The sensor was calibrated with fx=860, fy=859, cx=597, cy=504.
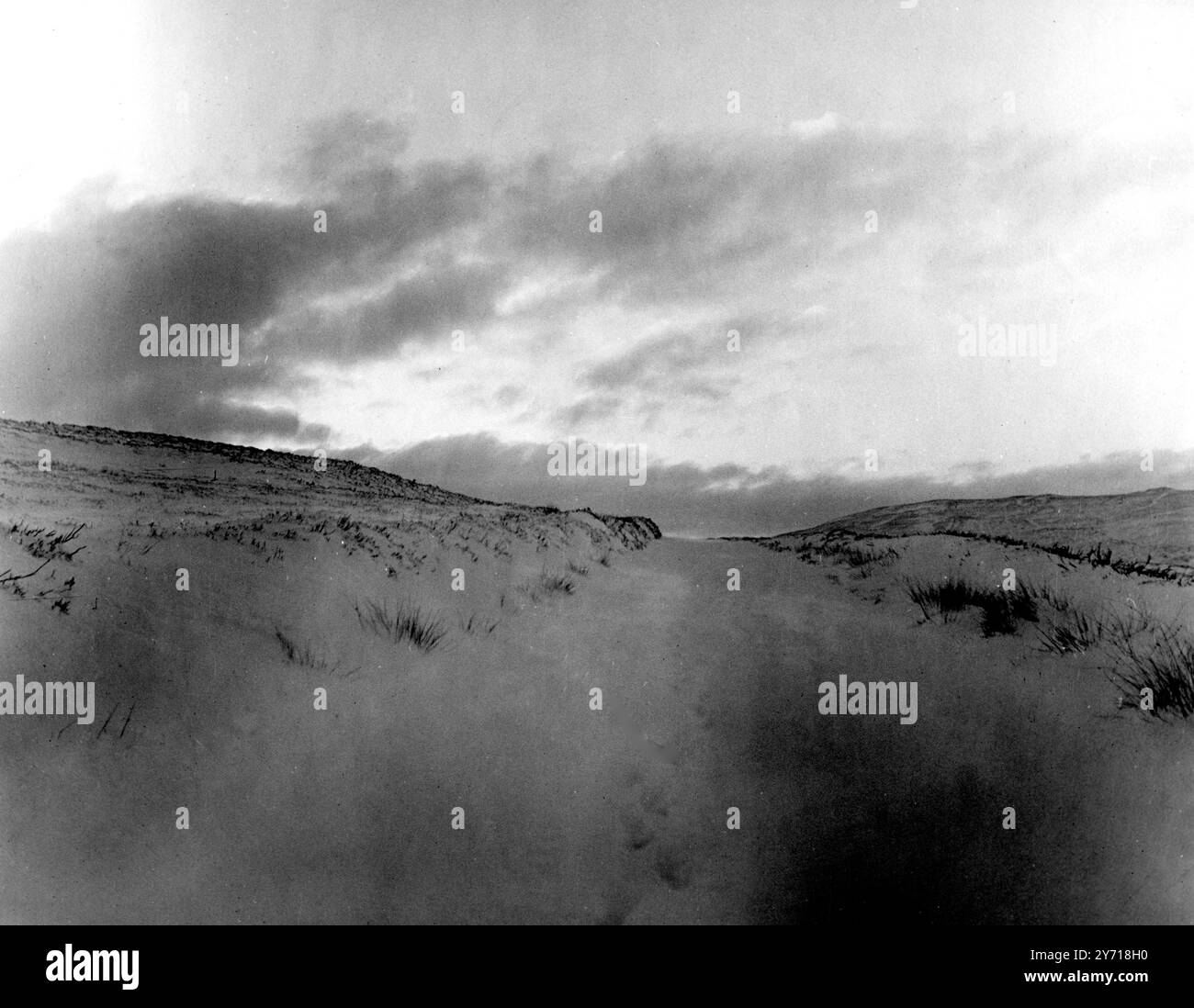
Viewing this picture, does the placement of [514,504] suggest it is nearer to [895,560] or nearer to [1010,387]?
[895,560]

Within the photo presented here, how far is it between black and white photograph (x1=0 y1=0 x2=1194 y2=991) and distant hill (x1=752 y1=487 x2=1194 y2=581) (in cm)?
2

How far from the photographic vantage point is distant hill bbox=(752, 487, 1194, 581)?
3.34 meters

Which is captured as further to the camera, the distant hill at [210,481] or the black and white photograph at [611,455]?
the distant hill at [210,481]

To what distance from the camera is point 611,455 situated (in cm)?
342

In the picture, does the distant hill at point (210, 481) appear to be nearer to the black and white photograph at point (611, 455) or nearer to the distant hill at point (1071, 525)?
the black and white photograph at point (611, 455)

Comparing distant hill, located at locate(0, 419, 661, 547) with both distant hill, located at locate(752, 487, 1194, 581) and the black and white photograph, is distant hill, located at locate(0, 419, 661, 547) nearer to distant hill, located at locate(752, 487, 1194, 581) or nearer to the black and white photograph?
the black and white photograph

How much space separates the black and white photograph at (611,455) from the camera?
3.24 meters

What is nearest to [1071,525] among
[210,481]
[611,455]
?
[611,455]

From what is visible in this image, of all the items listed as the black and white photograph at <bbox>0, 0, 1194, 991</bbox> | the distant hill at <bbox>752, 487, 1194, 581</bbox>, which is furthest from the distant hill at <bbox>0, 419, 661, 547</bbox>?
the distant hill at <bbox>752, 487, 1194, 581</bbox>

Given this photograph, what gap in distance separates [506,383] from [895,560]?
169 centimetres

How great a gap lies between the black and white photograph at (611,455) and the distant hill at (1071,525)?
2 cm

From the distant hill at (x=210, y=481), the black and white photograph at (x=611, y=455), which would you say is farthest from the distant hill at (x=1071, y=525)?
the distant hill at (x=210, y=481)

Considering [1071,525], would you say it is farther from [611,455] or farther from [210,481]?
[210,481]
